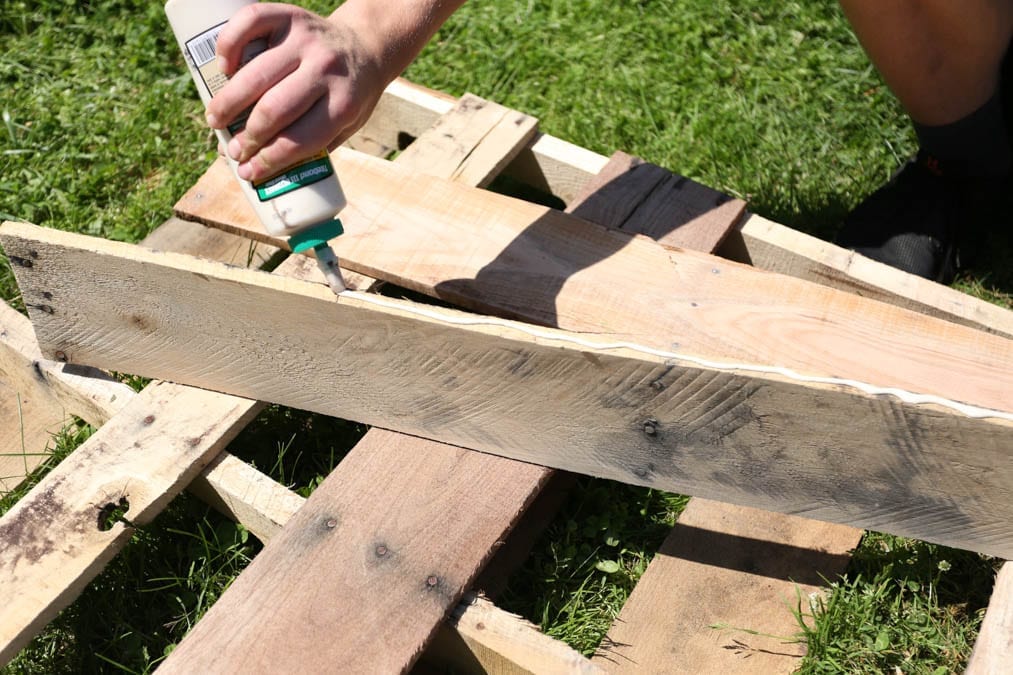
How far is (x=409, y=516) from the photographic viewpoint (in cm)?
176

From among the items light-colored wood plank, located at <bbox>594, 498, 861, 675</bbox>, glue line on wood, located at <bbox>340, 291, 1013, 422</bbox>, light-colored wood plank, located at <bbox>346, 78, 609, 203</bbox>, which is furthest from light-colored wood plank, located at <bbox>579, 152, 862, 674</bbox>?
light-colored wood plank, located at <bbox>346, 78, 609, 203</bbox>

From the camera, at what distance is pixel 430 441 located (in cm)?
187

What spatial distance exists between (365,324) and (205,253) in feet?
3.20

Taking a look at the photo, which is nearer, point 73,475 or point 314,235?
point 314,235

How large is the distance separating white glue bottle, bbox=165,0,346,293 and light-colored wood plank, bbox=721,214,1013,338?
1.12m

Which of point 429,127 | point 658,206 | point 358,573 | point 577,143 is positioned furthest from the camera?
point 577,143

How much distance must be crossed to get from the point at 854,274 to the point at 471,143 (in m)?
0.99

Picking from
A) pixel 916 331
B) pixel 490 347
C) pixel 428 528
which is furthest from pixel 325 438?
pixel 916 331

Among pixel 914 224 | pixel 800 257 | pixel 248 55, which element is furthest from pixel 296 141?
pixel 914 224

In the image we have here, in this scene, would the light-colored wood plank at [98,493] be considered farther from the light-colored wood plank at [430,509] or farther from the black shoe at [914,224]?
the black shoe at [914,224]

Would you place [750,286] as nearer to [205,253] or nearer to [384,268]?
[384,268]

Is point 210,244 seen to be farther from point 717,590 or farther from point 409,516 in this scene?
point 717,590

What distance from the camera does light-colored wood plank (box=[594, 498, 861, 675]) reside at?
1770mm

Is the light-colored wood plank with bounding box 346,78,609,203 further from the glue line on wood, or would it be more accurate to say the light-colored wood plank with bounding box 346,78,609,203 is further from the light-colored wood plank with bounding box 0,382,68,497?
the light-colored wood plank with bounding box 0,382,68,497
